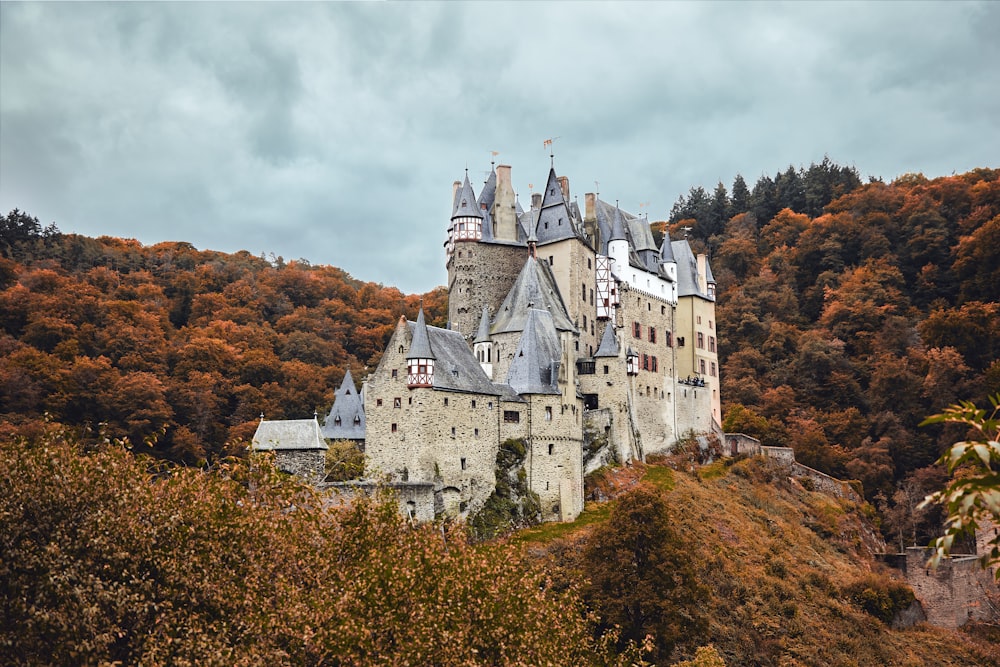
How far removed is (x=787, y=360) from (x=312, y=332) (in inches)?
1581

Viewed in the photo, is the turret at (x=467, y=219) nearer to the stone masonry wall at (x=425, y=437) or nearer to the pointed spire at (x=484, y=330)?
the pointed spire at (x=484, y=330)

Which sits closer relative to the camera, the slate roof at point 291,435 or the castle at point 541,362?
the castle at point 541,362

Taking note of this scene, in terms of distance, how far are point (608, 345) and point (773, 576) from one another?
1521cm

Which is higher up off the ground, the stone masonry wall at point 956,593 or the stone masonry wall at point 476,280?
the stone masonry wall at point 476,280

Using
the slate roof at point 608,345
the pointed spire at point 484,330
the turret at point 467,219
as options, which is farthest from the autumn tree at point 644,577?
the turret at point 467,219

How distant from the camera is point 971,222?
91.2m

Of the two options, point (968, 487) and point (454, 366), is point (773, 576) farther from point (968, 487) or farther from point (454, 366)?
point (968, 487)

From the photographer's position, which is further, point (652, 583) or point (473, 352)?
point (473, 352)

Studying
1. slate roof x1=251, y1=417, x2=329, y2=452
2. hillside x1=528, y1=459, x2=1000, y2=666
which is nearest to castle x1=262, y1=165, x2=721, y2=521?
slate roof x1=251, y1=417, x2=329, y2=452

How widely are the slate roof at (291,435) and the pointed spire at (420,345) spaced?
6.51 meters

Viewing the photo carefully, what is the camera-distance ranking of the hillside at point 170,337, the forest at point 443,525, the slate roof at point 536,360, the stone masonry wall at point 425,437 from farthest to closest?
the hillside at point 170,337, the slate roof at point 536,360, the stone masonry wall at point 425,437, the forest at point 443,525

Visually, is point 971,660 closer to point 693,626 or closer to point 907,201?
point 693,626

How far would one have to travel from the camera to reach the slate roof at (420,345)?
156ft

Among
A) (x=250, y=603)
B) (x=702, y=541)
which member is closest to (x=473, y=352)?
(x=702, y=541)
